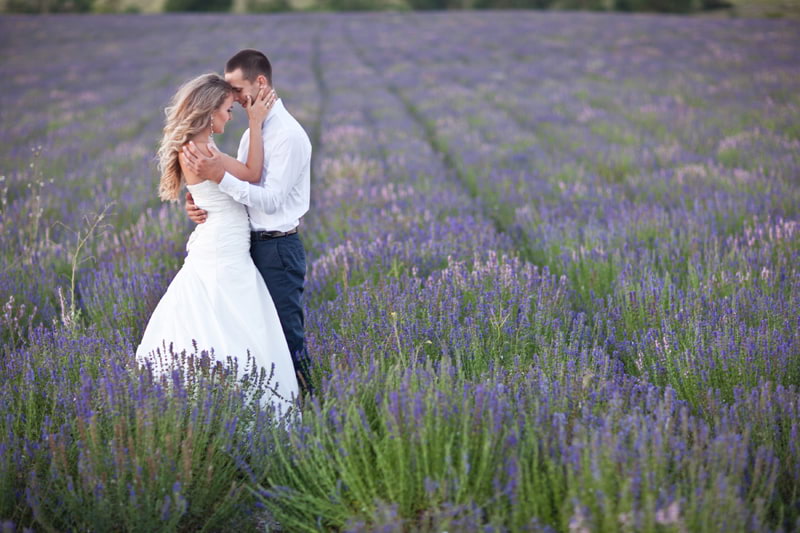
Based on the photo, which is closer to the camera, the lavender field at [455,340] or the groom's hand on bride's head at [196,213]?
the lavender field at [455,340]

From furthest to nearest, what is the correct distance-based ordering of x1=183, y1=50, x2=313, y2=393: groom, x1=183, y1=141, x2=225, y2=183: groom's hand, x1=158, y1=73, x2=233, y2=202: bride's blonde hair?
1. x1=183, y1=50, x2=313, y2=393: groom
2. x1=158, y1=73, x2=233, y2=202: bride's blonde hair
3. x1=183, y1=141, x2=225, y2=183: groom's hand

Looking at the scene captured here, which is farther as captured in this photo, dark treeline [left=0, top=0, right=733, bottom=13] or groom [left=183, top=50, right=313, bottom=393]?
dark treeline [left=0, top=0, right=733, bottom=13]

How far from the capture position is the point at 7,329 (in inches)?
130

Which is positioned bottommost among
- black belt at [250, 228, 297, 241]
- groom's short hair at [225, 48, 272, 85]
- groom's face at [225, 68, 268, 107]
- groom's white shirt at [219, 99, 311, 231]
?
black belt at [250, 228, 297, 241]

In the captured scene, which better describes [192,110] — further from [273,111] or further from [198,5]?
[198,5]

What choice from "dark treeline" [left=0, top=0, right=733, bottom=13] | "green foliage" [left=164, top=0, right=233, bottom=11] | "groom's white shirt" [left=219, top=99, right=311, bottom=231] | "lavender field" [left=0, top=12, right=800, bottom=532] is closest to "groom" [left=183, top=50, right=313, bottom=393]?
"groom's white shirt" [left=219, top=99, right=311, bottom=231]

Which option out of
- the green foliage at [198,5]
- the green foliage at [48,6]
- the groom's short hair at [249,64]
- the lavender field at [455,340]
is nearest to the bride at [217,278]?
the groom's short hair at [249,64]

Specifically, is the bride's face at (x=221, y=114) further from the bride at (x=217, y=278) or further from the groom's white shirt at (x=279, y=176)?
the groom's white shirt at (x=279, y=176)

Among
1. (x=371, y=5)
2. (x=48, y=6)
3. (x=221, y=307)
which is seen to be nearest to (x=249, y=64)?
(x=221, y=307)

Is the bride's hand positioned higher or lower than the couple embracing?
higher

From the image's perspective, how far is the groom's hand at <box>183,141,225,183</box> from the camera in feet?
9.15

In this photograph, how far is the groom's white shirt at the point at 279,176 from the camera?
2935 millimetres

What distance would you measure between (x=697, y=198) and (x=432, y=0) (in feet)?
149

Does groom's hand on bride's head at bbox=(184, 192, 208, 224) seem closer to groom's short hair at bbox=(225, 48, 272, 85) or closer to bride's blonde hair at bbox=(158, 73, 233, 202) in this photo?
bride's blonde hair at bbox=(158, 73, 233, 202)
